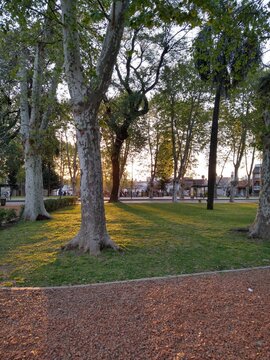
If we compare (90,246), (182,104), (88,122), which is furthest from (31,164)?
(182,104)

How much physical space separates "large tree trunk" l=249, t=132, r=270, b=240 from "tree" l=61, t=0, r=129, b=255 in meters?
4.37

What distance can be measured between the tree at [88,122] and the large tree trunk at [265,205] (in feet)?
14.3

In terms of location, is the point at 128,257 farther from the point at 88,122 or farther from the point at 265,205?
the point at 265,205

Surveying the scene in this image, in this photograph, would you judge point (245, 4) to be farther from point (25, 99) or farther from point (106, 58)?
point (25, 99)

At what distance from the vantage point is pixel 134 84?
770 inches

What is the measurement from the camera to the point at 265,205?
7.43m

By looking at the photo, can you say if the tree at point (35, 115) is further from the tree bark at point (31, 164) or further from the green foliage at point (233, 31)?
the green foliage at point (233, 31)

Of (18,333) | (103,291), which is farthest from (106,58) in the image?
(18,333)

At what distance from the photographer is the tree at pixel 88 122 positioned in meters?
5.72

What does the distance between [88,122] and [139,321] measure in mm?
4237

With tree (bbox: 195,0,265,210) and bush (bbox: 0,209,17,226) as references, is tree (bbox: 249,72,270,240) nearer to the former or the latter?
tree (bbox: 195,0,265,210)

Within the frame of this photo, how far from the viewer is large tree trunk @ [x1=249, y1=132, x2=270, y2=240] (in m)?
7.42

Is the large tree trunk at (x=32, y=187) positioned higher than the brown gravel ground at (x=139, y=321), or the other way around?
the large tree trunk at (x=32, y=187)

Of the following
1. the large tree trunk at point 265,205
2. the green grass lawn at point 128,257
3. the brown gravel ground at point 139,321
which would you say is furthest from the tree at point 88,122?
the large tree trunk at point 265,205
